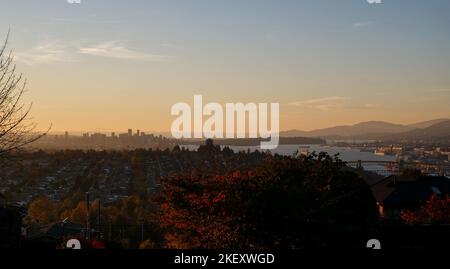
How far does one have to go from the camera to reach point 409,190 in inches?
1655

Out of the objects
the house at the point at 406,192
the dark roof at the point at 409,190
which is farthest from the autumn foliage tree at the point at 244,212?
the dark roof at the point at 409,190

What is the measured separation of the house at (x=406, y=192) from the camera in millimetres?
40812

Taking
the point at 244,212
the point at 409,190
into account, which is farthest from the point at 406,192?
the point at 244,212

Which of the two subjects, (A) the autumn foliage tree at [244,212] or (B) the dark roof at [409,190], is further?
(B) the dark roof at [409,190]

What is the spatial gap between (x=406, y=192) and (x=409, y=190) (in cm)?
37

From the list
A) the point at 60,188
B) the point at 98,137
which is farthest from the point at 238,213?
the point at 98,137

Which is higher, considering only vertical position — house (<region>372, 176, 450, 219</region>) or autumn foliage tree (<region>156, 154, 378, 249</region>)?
autumn foliage tree (<region>156, 154, 378, 249</region>)

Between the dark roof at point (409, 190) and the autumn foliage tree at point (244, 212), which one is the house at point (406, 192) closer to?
the dark roof at point (409, 190)

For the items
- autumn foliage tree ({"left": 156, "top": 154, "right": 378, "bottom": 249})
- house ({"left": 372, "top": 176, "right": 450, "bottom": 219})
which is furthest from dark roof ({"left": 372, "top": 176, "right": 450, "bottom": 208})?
autumn foliage tree ({"left": 156, "top": 154, "right": 378, "bottom": 249})

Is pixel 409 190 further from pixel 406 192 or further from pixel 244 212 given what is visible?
pixel 244 212

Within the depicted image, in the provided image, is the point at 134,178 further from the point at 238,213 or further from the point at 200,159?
the point at 238,213

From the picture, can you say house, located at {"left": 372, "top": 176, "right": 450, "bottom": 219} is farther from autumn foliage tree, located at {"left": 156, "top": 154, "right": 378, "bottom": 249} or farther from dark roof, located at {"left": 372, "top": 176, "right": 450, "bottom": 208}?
autumn foliage tree, located at {"left": 156, "top": 154, "right": 378, "bottom": 249}

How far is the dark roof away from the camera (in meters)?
40.9
